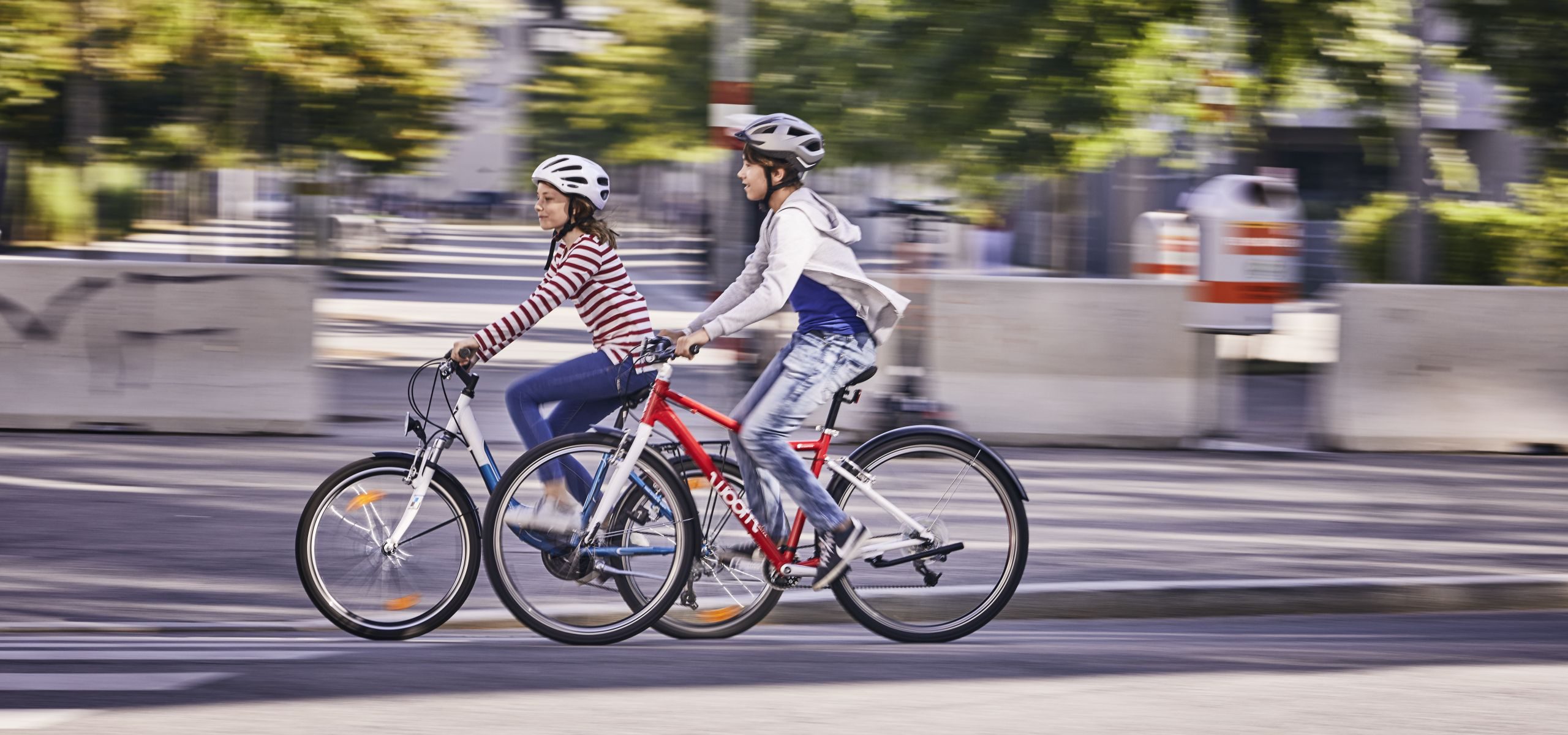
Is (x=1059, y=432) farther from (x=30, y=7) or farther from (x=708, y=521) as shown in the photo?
(x=30, y=7)

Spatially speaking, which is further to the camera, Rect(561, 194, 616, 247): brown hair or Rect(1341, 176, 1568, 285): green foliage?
Rect(1341, 176, 1568, 285): green foliage

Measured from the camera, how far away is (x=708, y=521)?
19.0ft

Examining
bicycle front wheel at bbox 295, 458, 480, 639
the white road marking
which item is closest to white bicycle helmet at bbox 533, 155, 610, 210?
bicycle front wheel at bbox 295, 458, 480, 639

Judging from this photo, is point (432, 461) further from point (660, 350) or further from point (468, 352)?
point (660, 350)

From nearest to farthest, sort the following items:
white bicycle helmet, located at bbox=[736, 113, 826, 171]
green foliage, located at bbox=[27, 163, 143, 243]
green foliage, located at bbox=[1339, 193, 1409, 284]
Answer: white bicycle helmet, located at bbox=[736, 113, 826, 171] → green foliage, located at bbox=[1339, 193, 1409, 284] → green foliage, located at bbox=[27, 163, 143, 243]

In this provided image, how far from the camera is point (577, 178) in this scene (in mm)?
5723

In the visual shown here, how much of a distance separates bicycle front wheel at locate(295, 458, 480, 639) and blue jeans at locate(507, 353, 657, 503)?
0.31 metres

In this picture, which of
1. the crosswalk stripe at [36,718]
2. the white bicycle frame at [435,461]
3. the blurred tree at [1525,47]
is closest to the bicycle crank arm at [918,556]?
the white bicycle frame at [435,461]

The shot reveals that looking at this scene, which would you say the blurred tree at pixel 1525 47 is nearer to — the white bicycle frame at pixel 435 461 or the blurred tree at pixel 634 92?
the white bicycle frame at pixel 435 461

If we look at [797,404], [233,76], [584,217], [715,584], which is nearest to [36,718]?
[715,584]

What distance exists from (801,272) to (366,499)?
1.62 metres

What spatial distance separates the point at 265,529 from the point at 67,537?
0.82m

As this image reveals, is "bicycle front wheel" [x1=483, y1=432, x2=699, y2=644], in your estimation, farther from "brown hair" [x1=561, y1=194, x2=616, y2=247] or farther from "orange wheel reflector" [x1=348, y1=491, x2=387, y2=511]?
"brown hair" [x1=561, y1=194, x2=616, y2=247]

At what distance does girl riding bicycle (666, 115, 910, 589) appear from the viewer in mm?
5461
